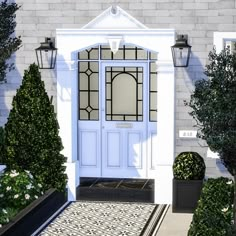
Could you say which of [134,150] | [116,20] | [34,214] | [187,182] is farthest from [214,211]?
[116,20]

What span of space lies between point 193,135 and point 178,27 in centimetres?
222

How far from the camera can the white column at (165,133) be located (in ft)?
46.6

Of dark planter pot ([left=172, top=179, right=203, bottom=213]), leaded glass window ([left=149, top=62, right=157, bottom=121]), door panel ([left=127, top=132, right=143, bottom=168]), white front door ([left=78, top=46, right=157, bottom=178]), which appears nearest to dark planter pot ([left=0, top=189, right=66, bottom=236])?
white front door ([left=78, top=46, right=157, bottom=178])

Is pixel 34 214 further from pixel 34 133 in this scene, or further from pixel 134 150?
pixel 134 150

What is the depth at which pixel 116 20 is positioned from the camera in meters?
14.3

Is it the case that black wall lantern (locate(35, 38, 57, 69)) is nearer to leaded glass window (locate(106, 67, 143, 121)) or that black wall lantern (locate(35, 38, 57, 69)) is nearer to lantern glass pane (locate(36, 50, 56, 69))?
lantern glass pane (locate(36, 50, 56, 69))

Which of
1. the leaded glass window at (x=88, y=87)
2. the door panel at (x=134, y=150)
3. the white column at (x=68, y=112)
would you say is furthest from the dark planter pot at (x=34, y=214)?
the leaded glass window at (x=88, y=87)

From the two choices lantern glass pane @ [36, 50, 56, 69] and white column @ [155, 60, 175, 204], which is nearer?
white column @ [155, 60, 175, 204]

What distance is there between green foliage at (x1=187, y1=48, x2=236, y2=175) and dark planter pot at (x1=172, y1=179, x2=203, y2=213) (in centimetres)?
310

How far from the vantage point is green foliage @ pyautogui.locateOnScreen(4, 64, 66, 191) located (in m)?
14.1

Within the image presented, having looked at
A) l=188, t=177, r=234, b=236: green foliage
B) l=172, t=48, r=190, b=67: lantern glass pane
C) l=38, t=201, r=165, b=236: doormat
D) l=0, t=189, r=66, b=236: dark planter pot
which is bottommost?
l=38, t=201, r=165, b=236: doormat

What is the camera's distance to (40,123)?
555 inches

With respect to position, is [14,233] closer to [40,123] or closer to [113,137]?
[40,123]

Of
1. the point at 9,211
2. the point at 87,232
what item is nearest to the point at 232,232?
the point at 87,232
